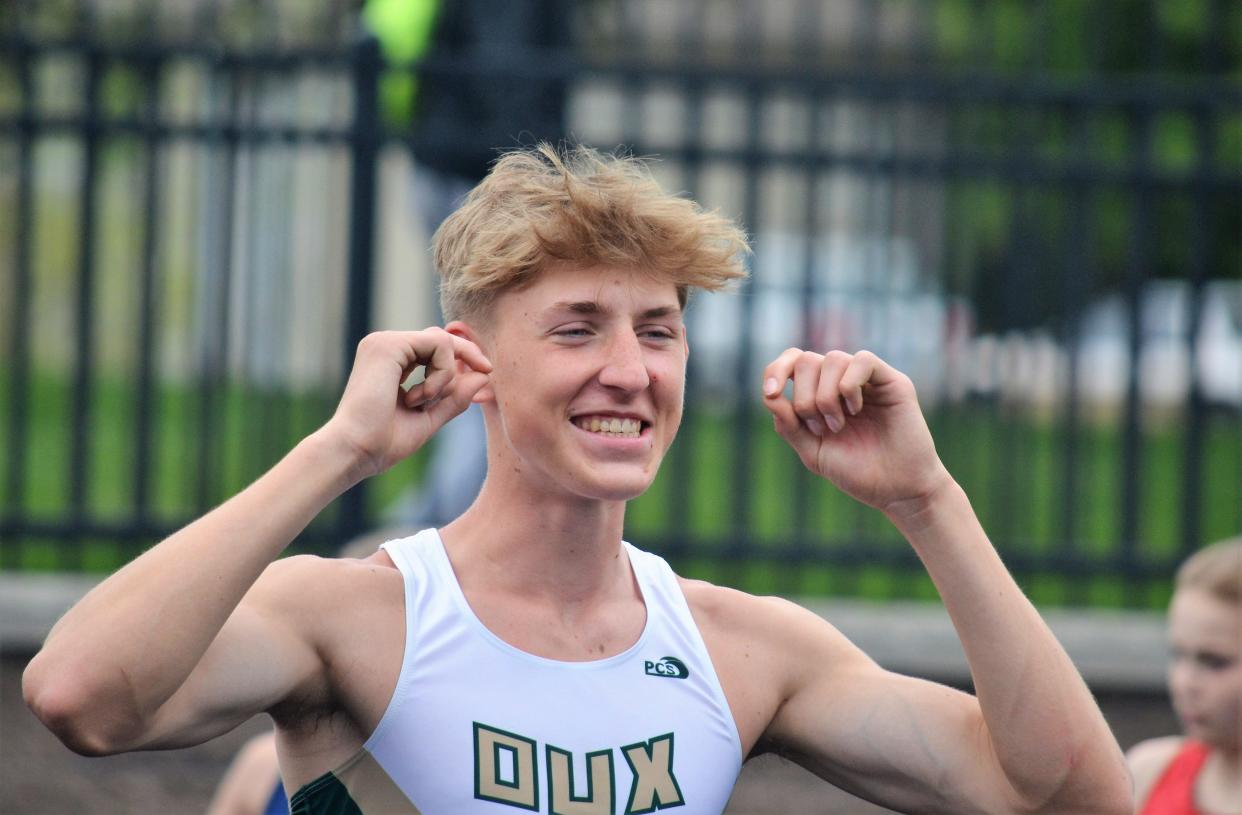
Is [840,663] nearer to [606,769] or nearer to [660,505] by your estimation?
[606,769]

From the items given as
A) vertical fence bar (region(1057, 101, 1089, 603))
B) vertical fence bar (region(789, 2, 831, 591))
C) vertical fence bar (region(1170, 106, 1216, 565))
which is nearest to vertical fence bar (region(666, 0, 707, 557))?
vertical fence bar (region(789, 2, 831, 591))

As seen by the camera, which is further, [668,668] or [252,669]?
[668,668]

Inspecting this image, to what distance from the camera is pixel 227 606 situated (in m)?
2.31

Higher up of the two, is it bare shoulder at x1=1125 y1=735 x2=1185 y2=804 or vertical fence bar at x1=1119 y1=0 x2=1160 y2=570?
vertical fence bar at x1=1119 y1=0 x2=1160 y2=570

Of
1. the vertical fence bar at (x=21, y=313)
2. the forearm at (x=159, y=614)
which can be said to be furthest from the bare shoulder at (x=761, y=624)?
the vertical fence bar at (x=21, y=313)

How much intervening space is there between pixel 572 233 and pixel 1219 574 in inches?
96.9

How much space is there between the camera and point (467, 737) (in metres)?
2.52

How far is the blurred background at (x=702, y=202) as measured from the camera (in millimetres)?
6582

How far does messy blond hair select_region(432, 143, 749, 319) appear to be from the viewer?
104 inches

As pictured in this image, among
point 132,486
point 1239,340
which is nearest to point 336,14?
point 132,486

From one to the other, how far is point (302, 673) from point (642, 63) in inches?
180

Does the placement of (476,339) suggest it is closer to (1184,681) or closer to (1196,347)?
(1184,681)

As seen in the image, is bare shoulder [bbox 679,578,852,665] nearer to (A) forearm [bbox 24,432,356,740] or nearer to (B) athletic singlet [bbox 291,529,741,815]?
(B) athletic singlet [bbox 291,529,741,815]

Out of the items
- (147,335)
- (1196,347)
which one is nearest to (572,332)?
(147,335)
